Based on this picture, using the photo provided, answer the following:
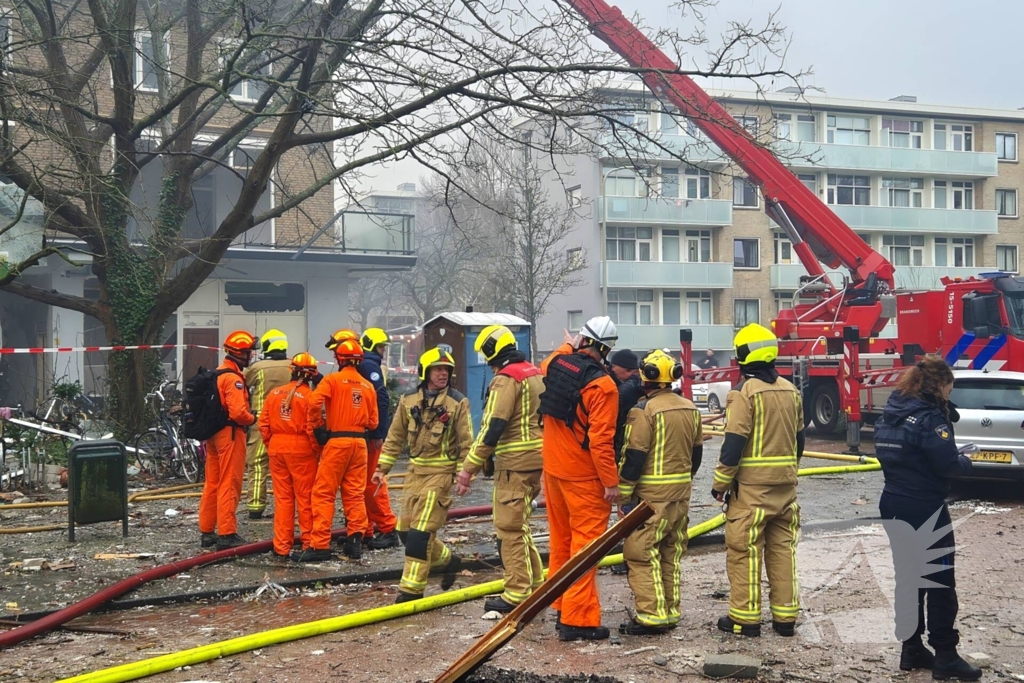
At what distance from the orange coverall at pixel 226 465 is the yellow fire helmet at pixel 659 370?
13.2 feet

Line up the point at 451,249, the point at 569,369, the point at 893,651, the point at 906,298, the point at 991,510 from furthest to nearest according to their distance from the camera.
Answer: the point at 451,249, the point at 906,298, the point at 991,510, the point at 569,369, the point at 893,651

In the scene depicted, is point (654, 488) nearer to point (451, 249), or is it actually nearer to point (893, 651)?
point (893, 651)

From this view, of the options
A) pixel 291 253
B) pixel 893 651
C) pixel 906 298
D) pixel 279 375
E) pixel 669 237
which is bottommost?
pixel 893 651

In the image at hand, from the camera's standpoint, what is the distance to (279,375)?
9.94 m

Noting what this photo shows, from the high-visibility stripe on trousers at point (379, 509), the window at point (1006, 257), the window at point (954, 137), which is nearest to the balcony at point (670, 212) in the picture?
the window at point (954, 137)

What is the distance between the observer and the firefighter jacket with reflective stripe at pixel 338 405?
823 cm

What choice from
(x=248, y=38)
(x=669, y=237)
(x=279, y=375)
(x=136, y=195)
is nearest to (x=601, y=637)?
(x=279, y=375)

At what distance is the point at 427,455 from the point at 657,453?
176 centimetres

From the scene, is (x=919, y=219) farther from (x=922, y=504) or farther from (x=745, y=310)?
(x=922, y=504)

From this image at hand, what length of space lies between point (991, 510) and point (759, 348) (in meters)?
6.03

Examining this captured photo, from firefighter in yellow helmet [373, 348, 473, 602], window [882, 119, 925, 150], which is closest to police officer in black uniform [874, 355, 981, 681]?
firefighter in yellow helmet [373, 348, 473, 602]

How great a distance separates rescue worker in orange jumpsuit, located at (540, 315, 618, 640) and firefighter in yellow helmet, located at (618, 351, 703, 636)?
0.20 meters

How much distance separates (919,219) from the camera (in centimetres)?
4597

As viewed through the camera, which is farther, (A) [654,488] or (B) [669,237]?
(B) [669,237]
